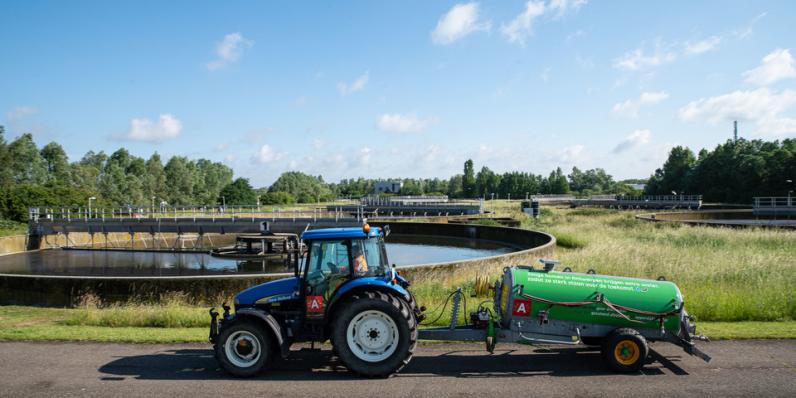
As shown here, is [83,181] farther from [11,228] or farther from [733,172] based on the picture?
[733,172]

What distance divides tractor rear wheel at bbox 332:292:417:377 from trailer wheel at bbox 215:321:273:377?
1.14 meters

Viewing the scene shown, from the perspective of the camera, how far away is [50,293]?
60.3 ft

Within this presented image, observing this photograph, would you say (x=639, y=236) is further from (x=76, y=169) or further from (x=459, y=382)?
(x=76, y=169)

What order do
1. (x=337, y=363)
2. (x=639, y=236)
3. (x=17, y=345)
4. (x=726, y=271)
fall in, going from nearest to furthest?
(x=337, y=363)
(x=17, y=345)
(x=726, y=271)
(x=639, y=236)

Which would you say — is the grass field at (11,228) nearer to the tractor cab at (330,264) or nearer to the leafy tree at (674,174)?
the tractor cab at (330,264)

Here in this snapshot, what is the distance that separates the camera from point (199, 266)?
32625mm

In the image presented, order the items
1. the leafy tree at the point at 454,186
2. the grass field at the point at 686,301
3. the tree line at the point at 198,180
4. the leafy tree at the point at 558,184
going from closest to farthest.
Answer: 1. the grass field at the point at 686,301
2. the tree line at the point at 198,180
3. the leafy tree at the point at 558,184
4. the leafy tree at the point at 454,186

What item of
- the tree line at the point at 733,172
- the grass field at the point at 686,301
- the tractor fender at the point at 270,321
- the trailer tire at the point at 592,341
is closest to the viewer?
the tractor fender at the point at 270,321

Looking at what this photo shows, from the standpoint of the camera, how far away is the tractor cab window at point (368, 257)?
8.04 metres

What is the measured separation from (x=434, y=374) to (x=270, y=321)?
104 inches

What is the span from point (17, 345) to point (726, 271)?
1832 cm

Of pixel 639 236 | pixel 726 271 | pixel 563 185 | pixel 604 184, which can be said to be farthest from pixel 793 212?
pixel 604 184

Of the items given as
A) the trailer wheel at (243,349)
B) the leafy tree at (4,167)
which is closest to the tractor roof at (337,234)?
the trailer wheel at (243,349)

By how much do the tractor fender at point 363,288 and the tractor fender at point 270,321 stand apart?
2.56 ft
